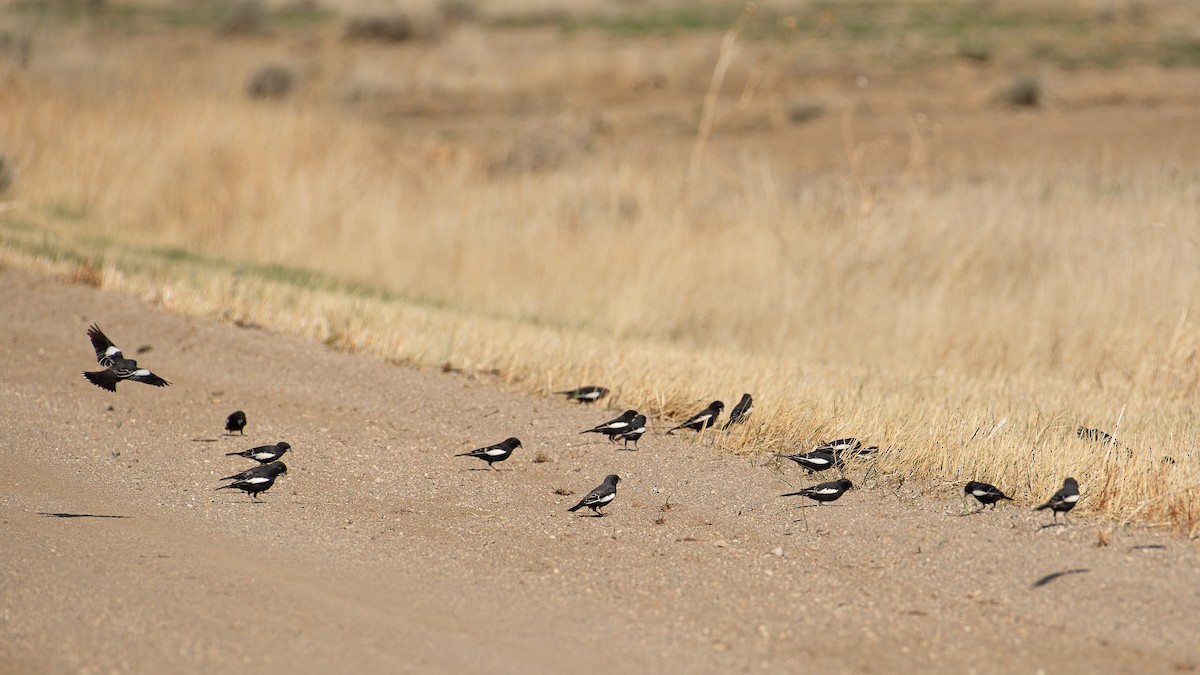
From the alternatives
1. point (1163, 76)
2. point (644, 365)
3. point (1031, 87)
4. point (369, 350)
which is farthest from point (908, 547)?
point (1163, 76)

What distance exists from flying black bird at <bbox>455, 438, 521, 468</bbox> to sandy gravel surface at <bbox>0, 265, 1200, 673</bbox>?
137 mm

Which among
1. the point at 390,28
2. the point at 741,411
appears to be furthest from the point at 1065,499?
the point at 390,28

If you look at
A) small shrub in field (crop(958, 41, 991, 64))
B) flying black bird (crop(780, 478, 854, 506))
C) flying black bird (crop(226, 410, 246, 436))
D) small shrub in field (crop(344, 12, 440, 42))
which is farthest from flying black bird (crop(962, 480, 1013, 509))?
small shrub in field (crop(344, 12, 440, 42))

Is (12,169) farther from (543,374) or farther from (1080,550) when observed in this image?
(1080,550)

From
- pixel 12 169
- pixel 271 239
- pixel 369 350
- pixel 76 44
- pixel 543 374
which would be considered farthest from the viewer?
pixel 76 44

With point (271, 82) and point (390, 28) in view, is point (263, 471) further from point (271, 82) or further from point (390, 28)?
A: point (390, 28)

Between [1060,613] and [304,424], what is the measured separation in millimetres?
5213

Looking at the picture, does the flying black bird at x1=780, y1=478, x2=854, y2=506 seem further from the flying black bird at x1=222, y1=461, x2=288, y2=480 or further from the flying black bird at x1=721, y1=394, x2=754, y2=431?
the flying black bird at x1=222, y1=461, x2=288, y2=480

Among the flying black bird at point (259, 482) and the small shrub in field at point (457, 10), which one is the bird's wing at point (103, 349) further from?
the small shrub in field at point (457, 10)

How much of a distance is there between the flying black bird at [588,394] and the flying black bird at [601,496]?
2.13 meters

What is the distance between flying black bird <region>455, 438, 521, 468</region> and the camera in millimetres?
7258

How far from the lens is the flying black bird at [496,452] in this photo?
286 inches

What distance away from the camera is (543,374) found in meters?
9.35

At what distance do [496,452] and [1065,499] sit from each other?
3.32 metres
